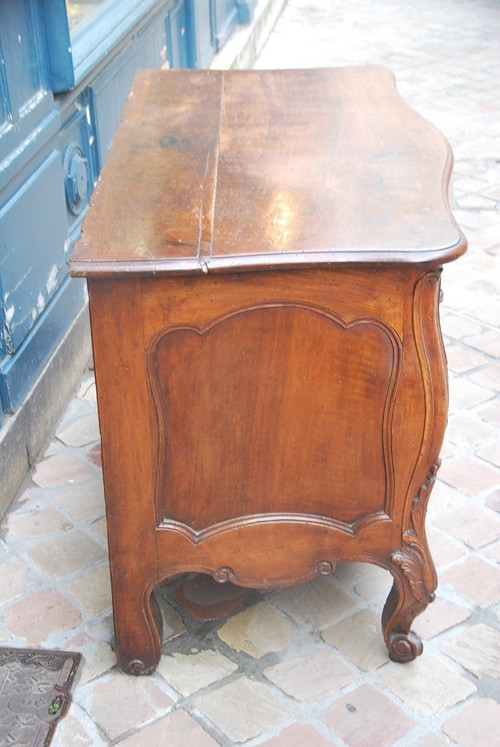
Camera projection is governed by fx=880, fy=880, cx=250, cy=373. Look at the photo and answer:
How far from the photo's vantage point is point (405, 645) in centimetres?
227

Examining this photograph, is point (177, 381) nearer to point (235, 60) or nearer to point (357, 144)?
point (357, 144)

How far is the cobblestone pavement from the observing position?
2135mm

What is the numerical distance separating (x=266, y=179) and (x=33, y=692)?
139 cm

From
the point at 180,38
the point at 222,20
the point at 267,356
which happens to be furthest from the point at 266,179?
the point at 222,20

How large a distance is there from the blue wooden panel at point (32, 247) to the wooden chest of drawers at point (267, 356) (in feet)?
2.13

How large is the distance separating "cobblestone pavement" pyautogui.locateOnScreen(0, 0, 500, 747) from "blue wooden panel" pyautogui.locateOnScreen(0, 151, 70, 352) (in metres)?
0.50

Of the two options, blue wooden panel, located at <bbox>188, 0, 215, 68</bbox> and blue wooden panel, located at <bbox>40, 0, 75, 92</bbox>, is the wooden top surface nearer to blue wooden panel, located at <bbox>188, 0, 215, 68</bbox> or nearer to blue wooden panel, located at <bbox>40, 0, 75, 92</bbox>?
blue wooden panel, located at <bbox>40, 0, 75, 92</bbox>

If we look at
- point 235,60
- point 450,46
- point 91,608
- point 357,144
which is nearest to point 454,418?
point 357,144

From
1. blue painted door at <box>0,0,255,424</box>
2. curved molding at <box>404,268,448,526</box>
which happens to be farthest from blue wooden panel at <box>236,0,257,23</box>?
curved molding at <box>404,268,448,526</box>

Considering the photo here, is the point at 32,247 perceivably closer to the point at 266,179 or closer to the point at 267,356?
the point at 266,179

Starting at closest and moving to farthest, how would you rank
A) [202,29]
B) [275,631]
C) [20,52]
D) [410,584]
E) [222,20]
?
[410,584] < [275,631] < [20,52] < [202,29] < [222,20]

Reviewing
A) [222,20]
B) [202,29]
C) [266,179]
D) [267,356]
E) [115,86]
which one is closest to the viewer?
[267,356]

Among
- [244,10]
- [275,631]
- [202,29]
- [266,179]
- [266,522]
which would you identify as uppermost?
[266,179]

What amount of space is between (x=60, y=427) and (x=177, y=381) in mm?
1476
